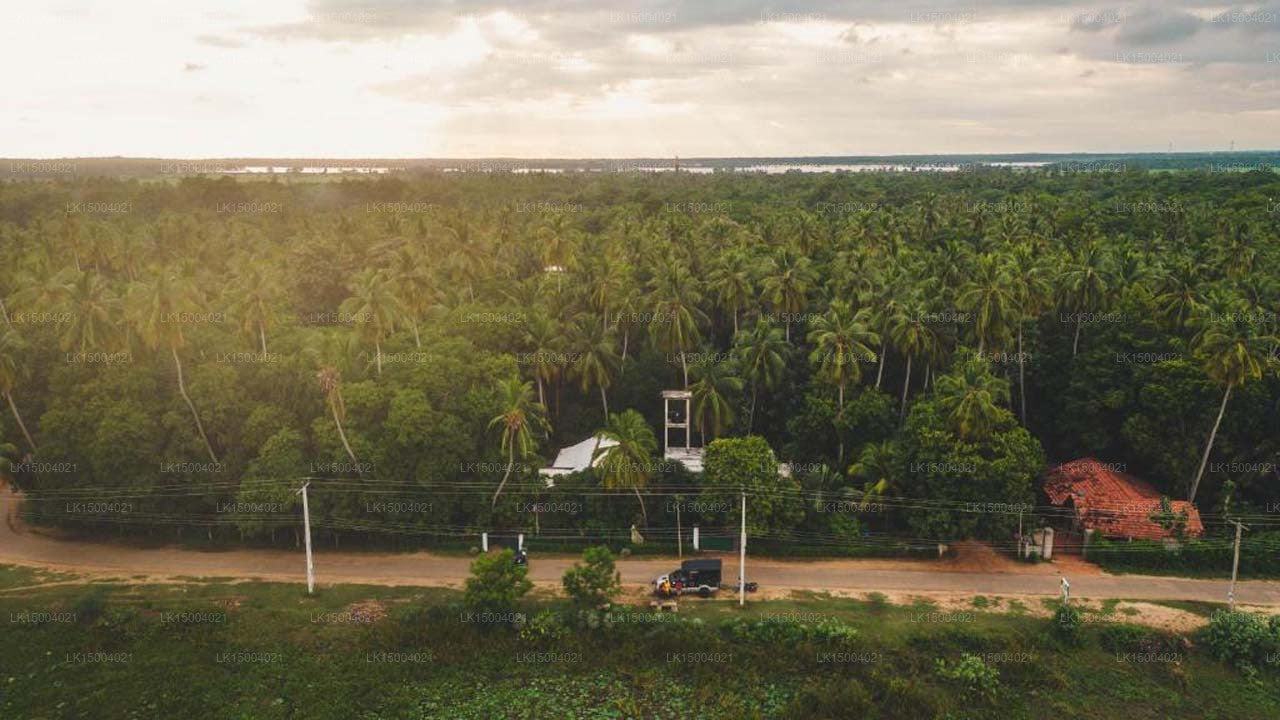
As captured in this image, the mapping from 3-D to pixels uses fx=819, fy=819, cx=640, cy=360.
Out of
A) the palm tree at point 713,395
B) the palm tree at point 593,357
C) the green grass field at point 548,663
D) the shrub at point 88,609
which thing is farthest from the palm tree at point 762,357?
the shrub at point 88,609

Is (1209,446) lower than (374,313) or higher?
lower

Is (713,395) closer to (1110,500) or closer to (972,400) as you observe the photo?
(972,400)

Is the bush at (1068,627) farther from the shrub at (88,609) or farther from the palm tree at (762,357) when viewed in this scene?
the shrub at (88,609)

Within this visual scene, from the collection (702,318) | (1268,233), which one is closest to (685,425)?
(702,318)

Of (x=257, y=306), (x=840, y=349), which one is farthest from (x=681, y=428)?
(x=257, y=306)

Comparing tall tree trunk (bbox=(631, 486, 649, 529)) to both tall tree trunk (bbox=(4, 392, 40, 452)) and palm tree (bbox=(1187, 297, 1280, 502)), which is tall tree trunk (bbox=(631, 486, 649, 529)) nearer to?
palm tree (bbox=(1187, 297, 1280, 502))

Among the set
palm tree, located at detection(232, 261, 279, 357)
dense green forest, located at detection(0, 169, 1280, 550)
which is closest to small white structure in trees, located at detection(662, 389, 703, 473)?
dense green forest, located at detection(0, 169, 1280, 550)
